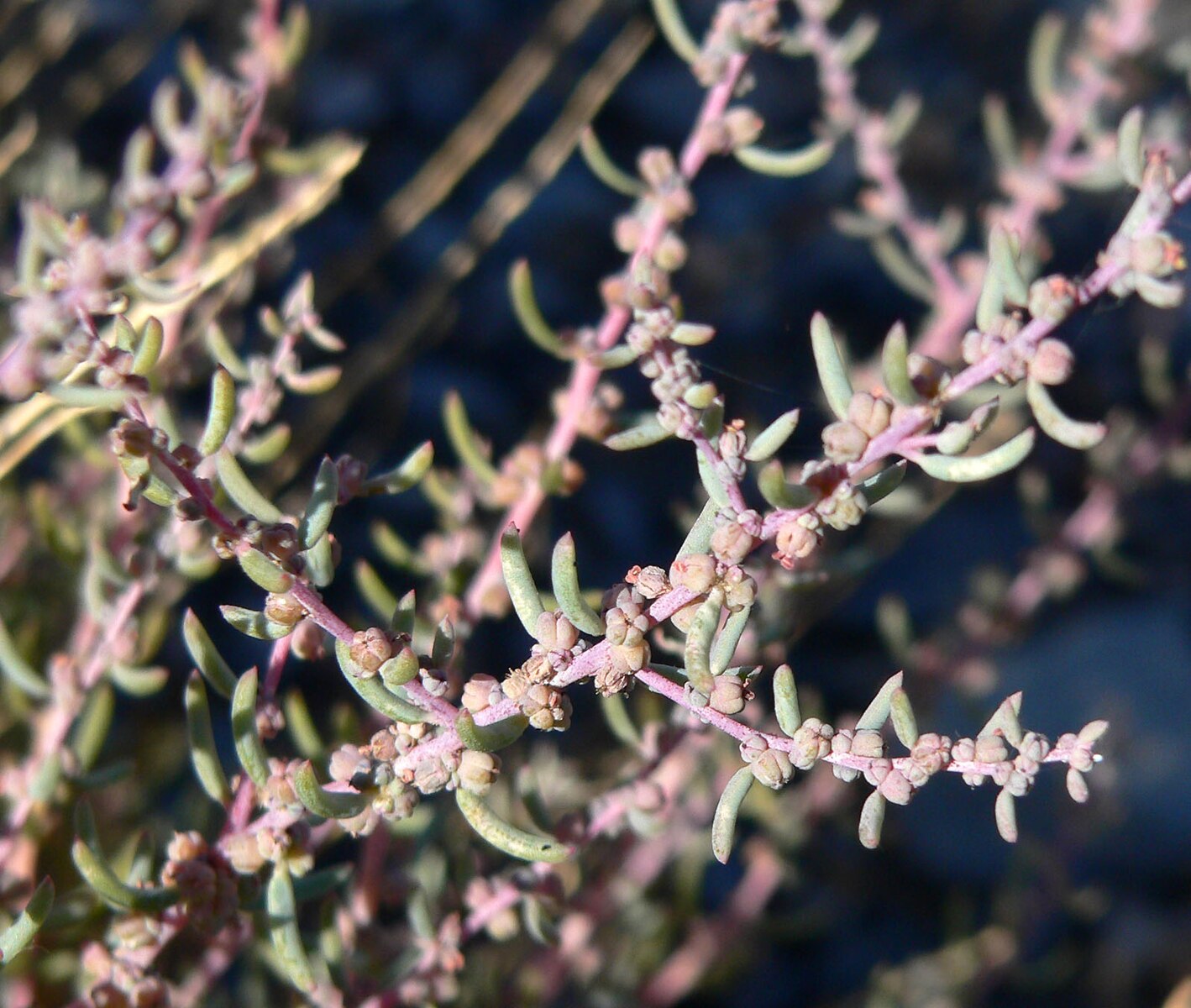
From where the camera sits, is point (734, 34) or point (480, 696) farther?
point (734, 34)

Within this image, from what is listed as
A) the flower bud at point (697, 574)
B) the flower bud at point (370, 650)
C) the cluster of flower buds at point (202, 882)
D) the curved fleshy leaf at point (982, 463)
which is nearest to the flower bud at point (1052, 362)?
the curved fleshy leaf at point (982, 463)

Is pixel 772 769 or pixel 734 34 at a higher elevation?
pixel 734 34

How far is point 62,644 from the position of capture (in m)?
0.79

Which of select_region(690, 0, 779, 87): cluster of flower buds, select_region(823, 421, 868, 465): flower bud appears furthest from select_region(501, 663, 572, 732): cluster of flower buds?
select_region(690, 0, 779, 87): cluster of flower buds

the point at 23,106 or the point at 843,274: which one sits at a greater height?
the point at 23,106

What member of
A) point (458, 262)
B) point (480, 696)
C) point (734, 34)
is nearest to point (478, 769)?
point (480, 696)

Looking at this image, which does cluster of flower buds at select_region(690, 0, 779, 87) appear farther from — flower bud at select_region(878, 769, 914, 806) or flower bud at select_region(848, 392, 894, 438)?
flower bud at select_region(878, 769, 914, 806)

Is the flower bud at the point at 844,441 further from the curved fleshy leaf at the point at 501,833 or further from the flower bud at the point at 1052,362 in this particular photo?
the curved fleshy leaf at the point at 501,833

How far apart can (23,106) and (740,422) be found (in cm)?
80

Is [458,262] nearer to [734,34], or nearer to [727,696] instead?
[734,34]

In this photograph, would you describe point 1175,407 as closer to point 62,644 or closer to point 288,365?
point 288,365

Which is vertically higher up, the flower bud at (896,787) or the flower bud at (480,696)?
the flower bud at (480,696)

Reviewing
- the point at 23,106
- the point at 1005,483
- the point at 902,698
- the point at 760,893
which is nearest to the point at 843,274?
the point at 1005,483

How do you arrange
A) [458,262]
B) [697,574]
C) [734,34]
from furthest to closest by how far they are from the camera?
[458,262], [734,34], [697,574]
